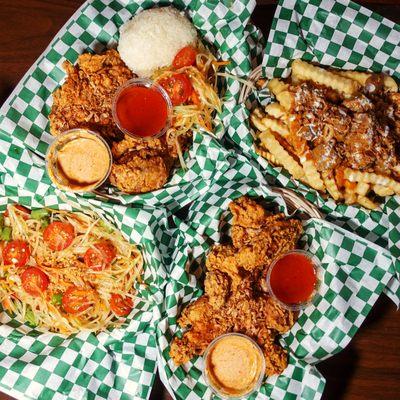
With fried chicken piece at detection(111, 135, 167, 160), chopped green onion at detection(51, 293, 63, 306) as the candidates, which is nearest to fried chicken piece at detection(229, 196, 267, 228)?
fried chicken piece at detection(111, 135, 167, 160)

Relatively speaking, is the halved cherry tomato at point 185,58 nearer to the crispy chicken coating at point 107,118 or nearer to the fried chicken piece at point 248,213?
the crispy chicken coating at point 107,118

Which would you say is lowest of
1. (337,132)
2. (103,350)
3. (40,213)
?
(103,350)

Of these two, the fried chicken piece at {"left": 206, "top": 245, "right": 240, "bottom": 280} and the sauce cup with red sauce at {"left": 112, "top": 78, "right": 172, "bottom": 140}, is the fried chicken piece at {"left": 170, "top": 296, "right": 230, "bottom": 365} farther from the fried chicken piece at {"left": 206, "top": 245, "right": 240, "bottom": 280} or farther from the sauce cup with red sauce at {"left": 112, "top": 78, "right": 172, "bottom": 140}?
the sauce cup with red sauce at {"left": 112, "top": 78, "right": 172, "bottom": 140}

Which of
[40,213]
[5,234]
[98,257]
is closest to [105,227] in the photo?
[98,257]

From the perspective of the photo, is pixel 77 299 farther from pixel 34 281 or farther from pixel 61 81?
pixel 61 81

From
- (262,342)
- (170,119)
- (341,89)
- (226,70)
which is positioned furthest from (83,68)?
(262,342)

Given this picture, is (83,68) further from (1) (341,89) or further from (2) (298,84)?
(1) (341,89)

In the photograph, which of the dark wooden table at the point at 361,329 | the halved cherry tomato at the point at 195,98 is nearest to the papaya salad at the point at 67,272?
the dark wooden table at the point at 361,329
